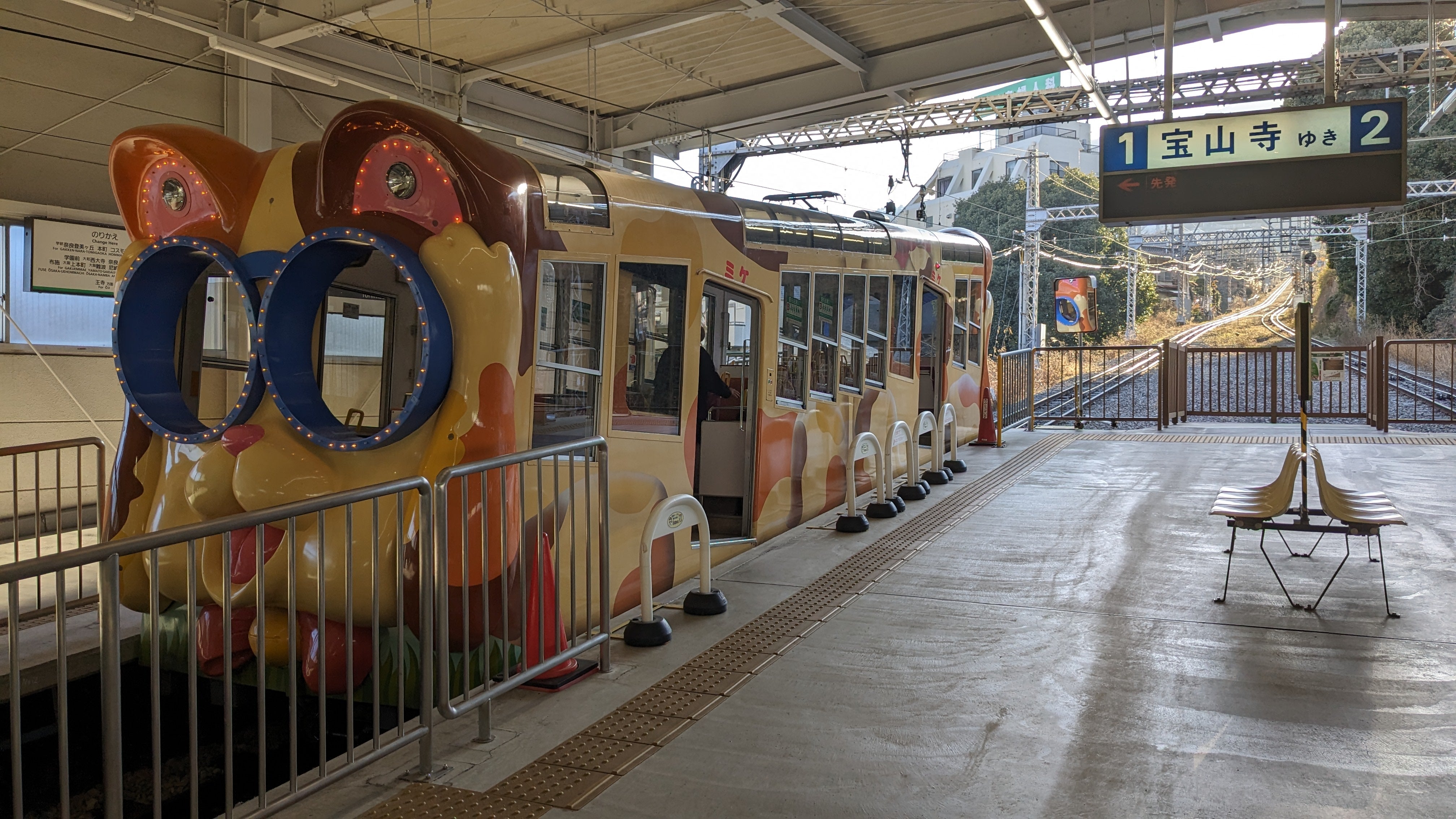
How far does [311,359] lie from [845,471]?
16.0 feet

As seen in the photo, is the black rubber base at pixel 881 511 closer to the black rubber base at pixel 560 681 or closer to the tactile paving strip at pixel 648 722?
the tactile paving strip at pixel 648 722

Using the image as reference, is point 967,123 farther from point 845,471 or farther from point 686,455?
point 686,455

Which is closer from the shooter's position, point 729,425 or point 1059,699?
point 1059,699

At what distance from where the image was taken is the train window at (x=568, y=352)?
15.0ft

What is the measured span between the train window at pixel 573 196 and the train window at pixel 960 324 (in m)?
6.98

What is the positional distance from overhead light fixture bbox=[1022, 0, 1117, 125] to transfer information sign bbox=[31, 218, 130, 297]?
7.86m

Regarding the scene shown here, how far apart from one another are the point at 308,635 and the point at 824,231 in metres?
4.87

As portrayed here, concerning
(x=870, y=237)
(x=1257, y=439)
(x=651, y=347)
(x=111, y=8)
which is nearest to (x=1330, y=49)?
(x=870, y=237)

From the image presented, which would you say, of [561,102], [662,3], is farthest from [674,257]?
[561,102]

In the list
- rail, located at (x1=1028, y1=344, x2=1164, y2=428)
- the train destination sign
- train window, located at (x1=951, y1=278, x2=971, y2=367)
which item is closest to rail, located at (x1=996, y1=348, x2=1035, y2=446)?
rail, located at (x1=1028, y1=344, x2=1164, y2=428)

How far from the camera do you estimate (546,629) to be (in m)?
4.32

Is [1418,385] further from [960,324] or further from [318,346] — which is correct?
[318,346]

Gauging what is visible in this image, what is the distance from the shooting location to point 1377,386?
44.6 feet

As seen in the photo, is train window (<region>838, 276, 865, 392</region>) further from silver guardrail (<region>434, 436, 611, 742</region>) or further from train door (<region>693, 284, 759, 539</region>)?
silver guardrail (<region>434, 436, 611, 742</region>)
